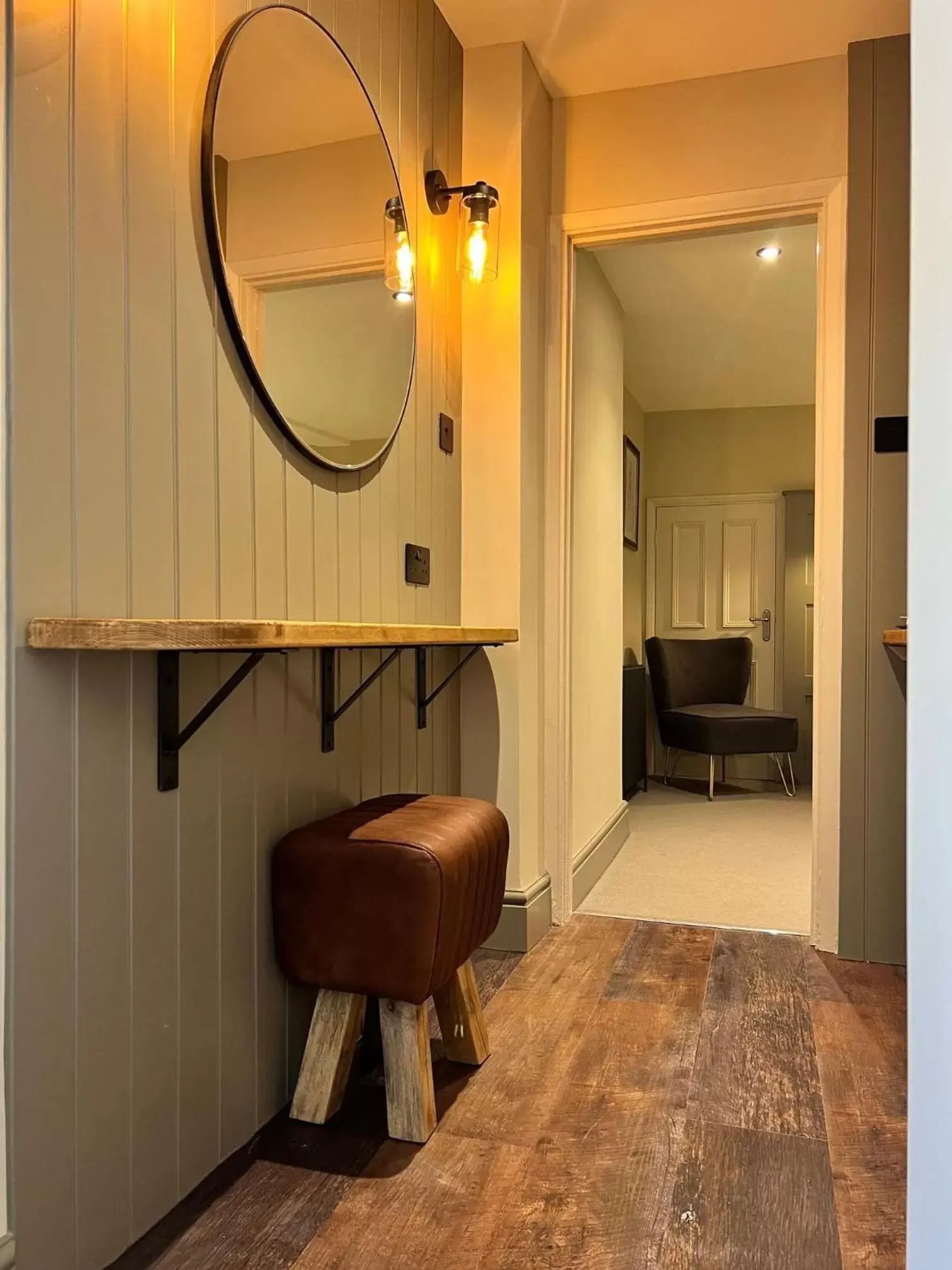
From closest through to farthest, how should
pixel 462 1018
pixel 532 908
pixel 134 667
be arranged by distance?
pixel 134 667 < pixel 462 1018 < pixel 532 908

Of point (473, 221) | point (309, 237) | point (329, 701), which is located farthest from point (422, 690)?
point (473, 221)

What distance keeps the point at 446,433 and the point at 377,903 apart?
54.8 inches

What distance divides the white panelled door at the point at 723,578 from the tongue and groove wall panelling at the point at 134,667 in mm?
4471

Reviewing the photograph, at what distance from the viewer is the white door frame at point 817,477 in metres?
2.47

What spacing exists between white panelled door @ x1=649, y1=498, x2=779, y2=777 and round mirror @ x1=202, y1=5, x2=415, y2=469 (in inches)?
160

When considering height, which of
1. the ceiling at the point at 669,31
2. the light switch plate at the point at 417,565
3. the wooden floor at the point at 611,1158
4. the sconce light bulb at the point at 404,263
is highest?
the ceiling at the point at 669,31

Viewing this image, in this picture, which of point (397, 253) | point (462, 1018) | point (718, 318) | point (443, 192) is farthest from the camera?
point (718, 318)

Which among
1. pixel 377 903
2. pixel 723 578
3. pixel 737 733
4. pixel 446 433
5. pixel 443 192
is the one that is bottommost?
pixel 737 733

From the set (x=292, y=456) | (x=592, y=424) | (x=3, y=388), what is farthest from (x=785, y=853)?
(x=3, y=388)

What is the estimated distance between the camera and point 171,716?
1308 mm

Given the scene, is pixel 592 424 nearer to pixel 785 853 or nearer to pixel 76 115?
pixel 785 853

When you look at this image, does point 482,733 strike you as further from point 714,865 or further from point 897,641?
point 714,865

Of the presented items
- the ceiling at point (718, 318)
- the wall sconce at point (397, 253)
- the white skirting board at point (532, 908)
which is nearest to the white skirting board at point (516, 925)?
the white skirting board at point (532, 908)

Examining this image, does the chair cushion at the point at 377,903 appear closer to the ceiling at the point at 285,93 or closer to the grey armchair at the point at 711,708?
the ceiling at the point at 285,93
